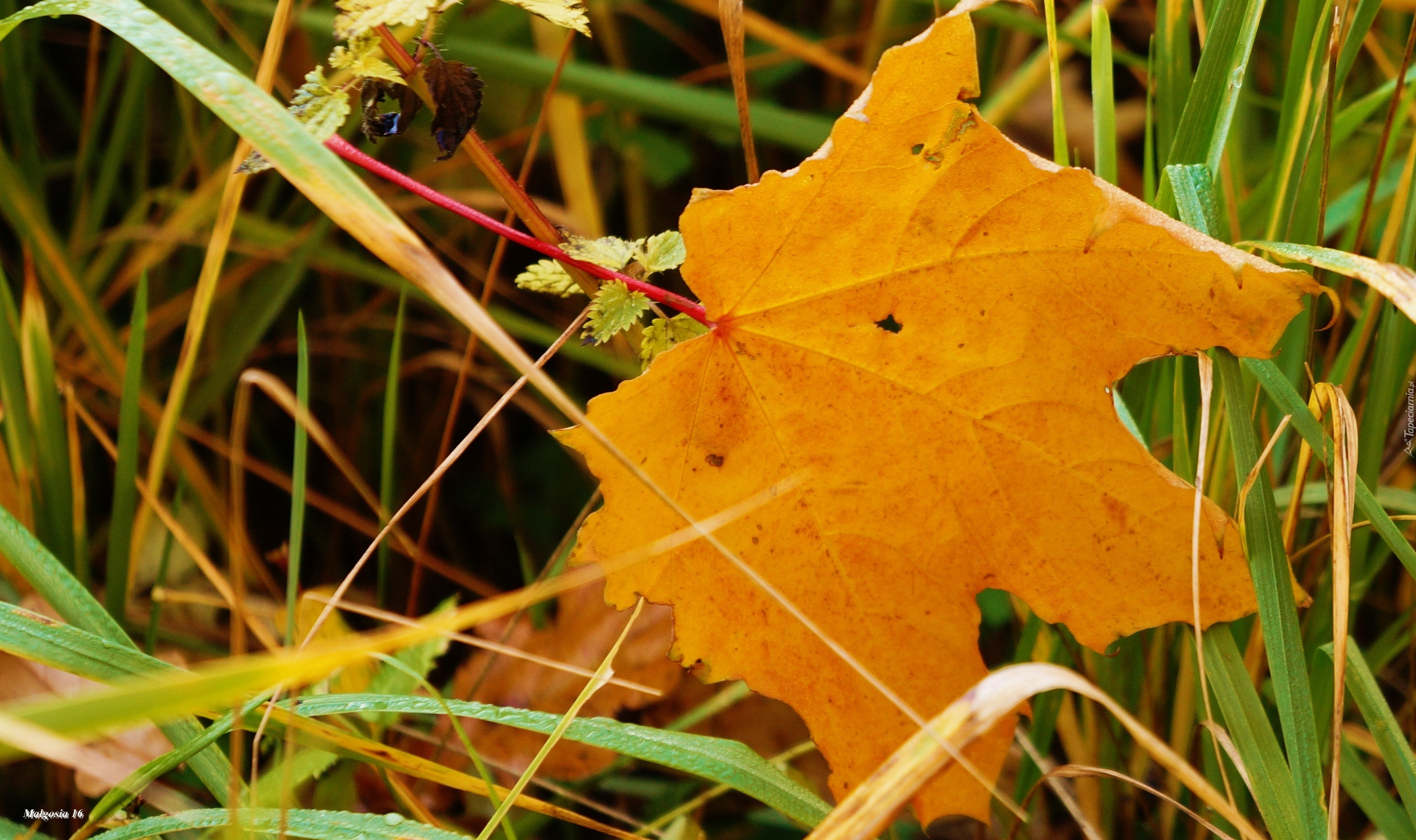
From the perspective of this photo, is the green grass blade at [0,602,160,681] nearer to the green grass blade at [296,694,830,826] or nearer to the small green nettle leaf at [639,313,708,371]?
the green grass blade at [296,694,830,826]

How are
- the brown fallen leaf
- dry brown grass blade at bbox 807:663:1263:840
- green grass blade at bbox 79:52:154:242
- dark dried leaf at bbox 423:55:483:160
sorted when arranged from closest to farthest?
dry brown grass blade at bbox 807:663:1263:840, dark dried leaf at bbox 423:55:483:160, the brown fallen leaf, green grass blade at bbox 79:52:154:242

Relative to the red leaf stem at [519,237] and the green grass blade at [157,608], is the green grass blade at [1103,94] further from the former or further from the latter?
the green grass blade at [157,608]

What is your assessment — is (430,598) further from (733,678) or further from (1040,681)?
(1040,681)

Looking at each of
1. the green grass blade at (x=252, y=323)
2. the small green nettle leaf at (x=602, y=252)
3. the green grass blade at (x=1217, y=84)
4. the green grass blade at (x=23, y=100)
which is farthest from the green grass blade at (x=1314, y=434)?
the green grass blade at (x=23, y=100)

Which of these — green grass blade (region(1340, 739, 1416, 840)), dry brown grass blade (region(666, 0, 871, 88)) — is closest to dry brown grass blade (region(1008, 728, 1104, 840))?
green grass blade (region(1340, 739, 1416, 840))

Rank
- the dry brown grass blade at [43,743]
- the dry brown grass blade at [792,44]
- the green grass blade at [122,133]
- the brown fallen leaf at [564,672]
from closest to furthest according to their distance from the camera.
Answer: the dry brown grass blade at [43,743], the brown fallen leaf at [564,672], the green grass blade at [122,133], the dry brown grass blade at [792,44]

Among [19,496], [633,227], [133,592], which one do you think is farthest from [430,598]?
[633,227]

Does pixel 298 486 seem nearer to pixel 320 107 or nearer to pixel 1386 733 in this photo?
pixel 320 107
